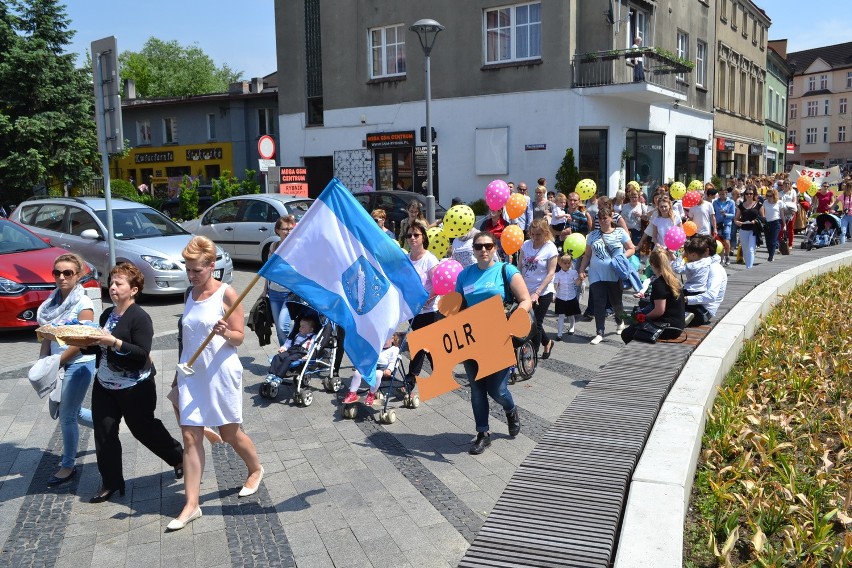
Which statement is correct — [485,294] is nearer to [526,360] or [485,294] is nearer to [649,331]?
[649,331]

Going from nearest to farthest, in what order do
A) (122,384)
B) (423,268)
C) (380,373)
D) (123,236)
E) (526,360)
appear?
1. (122,384)
2. (380,373)
3. (423,268)
4. (526,360)
5. (123,236)

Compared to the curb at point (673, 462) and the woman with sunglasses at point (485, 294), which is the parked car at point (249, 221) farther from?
the curb at point (673, 462)

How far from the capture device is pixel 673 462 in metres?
3.98

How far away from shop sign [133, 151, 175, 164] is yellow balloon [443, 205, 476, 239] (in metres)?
38.5

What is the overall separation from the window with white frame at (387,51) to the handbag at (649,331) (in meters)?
21.7

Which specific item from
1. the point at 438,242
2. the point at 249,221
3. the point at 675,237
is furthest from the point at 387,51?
the point at 438,242

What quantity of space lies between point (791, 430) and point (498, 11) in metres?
22.2

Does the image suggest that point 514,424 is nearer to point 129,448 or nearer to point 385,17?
point 129,448

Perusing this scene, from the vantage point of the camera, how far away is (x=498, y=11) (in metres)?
25.0

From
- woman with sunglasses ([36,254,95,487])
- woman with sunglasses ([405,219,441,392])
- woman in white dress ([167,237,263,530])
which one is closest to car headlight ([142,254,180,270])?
woman with sunglasses ([405,219,441,392])

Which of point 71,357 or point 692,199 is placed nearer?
point 71,357

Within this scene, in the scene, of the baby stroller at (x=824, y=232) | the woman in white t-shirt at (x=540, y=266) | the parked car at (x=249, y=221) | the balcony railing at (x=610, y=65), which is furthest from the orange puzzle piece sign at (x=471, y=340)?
the balcony railing at (x=610, y=65)

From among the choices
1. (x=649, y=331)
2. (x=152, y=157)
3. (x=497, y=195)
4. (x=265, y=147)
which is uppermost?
(x=152, y=157)

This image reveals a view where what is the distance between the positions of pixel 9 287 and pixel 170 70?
75.8 m
